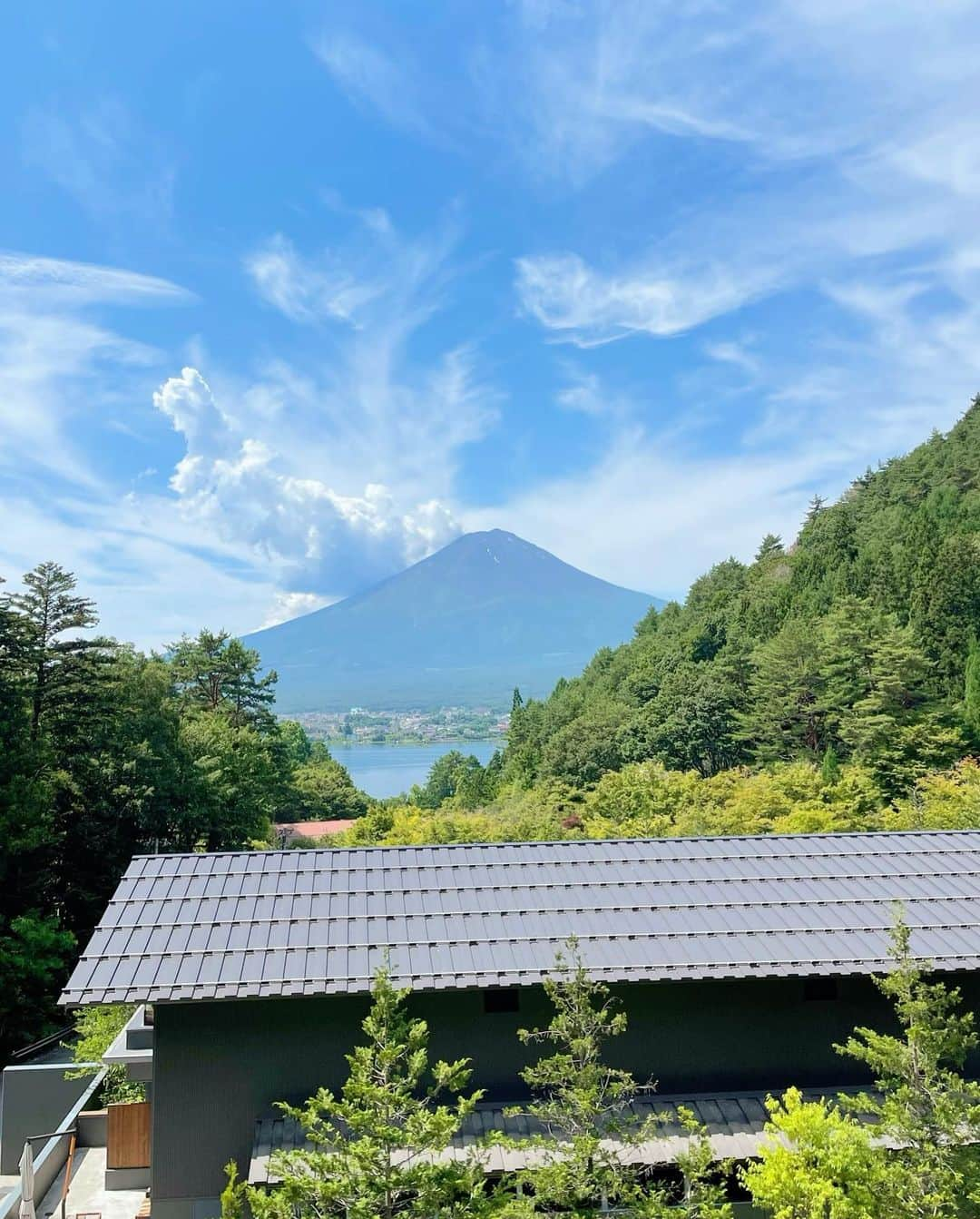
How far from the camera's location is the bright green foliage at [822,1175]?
17.1ft

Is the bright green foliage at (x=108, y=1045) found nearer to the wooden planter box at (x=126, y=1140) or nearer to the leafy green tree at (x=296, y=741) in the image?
the wooden planter box at (x=126, y=1140)

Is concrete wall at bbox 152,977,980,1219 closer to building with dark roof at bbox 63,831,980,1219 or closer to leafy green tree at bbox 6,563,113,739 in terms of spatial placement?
building with dark roof at bbox 63,831,980,1219

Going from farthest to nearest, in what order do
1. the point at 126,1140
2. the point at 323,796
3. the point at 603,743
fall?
the point at 323,796
the point at 603,743
the point at 126,1140

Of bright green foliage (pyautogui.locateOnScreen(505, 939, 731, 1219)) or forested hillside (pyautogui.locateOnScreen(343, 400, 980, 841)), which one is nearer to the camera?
bright green foliage (pyautogui.locateOnScreen(505, 939, 731, 1219))

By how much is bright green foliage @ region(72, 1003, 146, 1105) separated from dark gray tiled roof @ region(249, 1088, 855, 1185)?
408 cm

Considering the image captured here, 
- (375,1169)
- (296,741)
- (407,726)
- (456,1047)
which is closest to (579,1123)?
(375,1169)

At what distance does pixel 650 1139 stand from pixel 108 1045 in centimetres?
847

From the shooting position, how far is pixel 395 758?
152 meters

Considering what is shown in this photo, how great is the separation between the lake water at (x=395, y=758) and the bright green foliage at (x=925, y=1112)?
99.8m

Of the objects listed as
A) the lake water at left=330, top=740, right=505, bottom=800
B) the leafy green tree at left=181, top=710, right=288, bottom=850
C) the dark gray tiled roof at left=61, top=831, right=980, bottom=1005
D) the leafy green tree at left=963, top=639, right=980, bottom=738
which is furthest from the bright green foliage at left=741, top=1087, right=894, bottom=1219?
the lake water at left=330, top=740, right=505, bottom=800

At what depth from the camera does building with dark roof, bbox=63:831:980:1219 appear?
280 inches

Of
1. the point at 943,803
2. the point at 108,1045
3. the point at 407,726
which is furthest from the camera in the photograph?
the point at 407,726

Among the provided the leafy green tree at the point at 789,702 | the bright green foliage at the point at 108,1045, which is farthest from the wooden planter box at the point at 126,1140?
the leafy green tree at the point at 789,702

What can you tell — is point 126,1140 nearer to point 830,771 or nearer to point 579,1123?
point 579,1123
